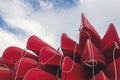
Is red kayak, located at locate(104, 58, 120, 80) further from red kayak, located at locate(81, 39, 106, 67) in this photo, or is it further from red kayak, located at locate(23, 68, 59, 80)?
red kayak, located at locate(23, 68, 59, 80)

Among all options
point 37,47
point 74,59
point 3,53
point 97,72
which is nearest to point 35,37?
point 37,47

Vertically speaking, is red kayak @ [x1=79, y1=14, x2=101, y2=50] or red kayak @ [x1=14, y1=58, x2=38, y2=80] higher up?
red kayak @ [x1=79, y1=14, x2=101, y2=50]

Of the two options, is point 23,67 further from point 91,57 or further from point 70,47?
point 91,57

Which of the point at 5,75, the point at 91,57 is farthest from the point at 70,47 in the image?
the point at 5,75

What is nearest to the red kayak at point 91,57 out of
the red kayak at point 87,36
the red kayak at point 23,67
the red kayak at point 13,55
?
the red kayak at point 87,36

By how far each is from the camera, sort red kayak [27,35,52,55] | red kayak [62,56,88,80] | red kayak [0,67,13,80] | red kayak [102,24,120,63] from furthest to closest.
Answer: red kayak [27,35,52,55] → red kayak [0,67,13,80] → red kayak [102,24,120,63] → red kayak [62,56,88,80]

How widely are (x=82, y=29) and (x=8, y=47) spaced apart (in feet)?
2.21

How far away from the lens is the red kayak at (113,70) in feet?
5.29

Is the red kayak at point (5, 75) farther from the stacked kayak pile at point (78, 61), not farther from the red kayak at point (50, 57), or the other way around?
the red kayak at point (50, 57)

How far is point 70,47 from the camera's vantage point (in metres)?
1.83

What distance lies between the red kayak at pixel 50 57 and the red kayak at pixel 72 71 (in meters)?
0.12

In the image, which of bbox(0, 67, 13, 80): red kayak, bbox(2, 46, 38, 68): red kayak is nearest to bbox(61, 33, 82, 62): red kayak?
bbox(2, 46, 38, 68): red kayak

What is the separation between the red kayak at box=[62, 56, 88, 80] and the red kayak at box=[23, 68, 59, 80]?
119 mm

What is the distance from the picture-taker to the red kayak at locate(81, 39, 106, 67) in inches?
65.3
